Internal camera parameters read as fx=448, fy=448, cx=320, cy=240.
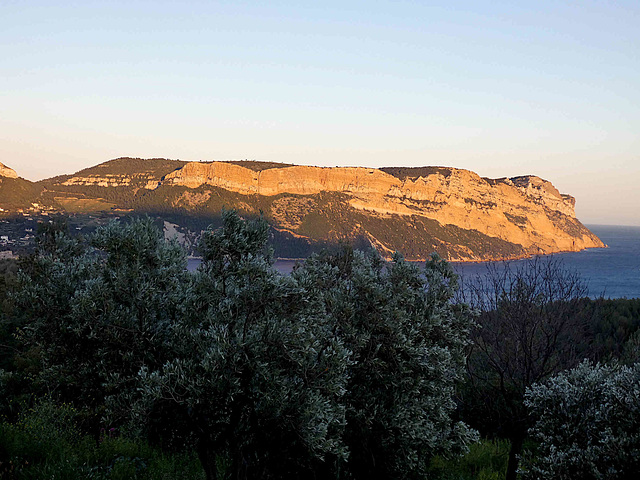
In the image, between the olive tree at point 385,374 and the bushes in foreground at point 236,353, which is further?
the olive tree at point 385,374

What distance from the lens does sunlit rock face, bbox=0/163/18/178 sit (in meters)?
159

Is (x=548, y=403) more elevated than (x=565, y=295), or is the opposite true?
(x=565, y=295)

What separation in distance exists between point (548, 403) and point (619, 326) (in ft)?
97.1

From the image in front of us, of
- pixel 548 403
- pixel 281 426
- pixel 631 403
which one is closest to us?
pixel 281 426

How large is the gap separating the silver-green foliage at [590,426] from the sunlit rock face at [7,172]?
623ft

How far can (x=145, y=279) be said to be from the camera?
8.27 m

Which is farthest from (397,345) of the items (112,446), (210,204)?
(210,204)

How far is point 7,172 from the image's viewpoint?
161625 mm

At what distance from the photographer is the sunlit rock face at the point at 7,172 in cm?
15925

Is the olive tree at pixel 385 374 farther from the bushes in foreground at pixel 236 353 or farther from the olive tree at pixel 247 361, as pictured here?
the olive tree at pixel 247 361

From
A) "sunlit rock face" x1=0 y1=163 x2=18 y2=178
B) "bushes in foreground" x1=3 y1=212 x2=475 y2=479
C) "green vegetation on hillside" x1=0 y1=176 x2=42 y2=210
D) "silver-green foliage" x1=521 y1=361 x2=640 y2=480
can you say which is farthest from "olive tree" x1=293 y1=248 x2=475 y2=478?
"sunlit rock face" x1=0 y1=163 x2=18 y2=178

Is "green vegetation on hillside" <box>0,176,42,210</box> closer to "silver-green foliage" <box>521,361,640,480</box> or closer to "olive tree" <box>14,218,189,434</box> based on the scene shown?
"olive tree" <box>14,218,189,434</box>

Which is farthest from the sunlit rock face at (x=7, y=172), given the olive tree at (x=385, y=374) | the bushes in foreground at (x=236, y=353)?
the olive tree at (x=385, y=374)

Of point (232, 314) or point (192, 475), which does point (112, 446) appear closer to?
point (192, 475)
